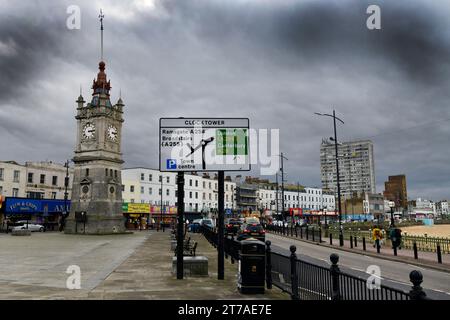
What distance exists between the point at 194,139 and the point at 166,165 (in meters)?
1.26

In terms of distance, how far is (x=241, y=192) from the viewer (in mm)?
109688

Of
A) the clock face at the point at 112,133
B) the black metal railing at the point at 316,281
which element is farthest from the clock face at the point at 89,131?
the black metal railing at the point at 316,281

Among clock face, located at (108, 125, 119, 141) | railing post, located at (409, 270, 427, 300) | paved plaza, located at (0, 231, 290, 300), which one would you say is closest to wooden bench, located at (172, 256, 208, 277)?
paved plaza, located at (0, 231, 290, 300)

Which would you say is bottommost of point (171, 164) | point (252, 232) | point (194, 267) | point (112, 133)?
point (252, 232)

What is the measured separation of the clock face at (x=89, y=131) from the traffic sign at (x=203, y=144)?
135ft

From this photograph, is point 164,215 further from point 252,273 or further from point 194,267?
point 252,273

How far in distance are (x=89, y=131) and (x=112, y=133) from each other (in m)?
2.88

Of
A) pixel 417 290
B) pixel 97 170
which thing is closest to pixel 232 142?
pixel 417 290

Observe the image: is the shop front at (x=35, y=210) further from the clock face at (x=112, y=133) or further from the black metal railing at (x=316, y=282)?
the black metal railing at (x=316, y=282)

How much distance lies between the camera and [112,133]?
52656mm
